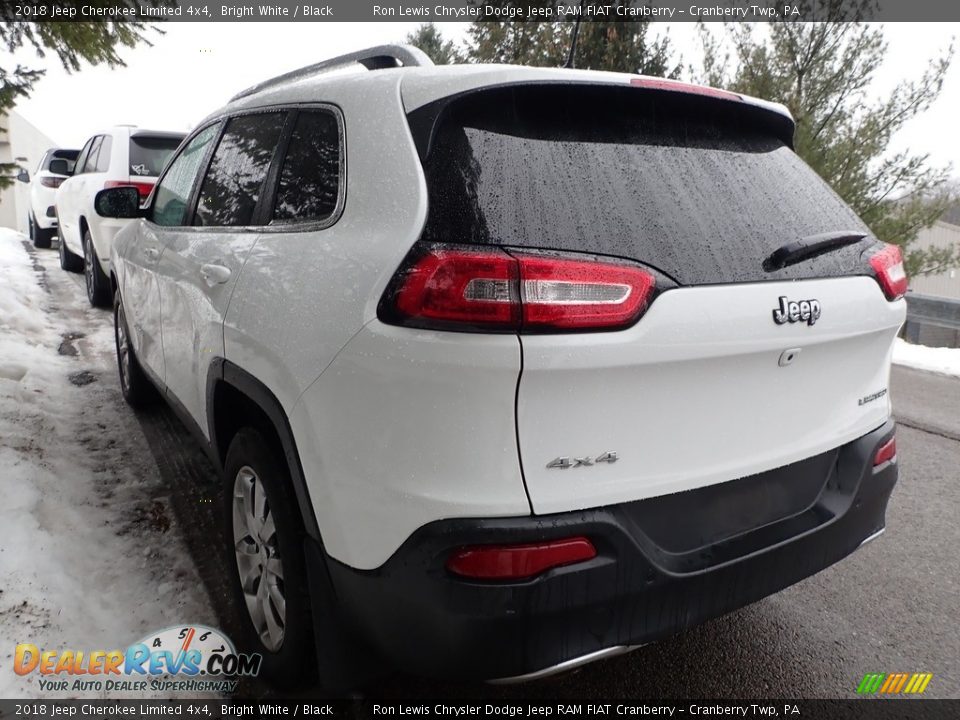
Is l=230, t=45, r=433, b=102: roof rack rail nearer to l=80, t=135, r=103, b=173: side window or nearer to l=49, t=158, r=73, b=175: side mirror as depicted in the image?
l=80, t=135, r=103, b=173: side window

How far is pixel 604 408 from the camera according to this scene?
5.15ft

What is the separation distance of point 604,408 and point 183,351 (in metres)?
2.09

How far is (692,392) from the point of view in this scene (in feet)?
5.54

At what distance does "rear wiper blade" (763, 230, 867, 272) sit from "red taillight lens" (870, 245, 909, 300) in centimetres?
9

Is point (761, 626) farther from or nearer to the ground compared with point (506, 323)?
nearer to the ground

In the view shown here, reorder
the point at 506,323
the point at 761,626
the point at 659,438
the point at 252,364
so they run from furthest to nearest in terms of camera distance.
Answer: the point at 761,626 → the point at 252,364 → the point at 659,438 → the point at 506,323

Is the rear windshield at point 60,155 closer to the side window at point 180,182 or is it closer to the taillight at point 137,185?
the taillight at point 137,185

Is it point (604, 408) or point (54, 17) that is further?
point (54, 17)

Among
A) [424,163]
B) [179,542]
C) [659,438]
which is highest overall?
[424,163]

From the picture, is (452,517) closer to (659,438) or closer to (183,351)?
(659,438)

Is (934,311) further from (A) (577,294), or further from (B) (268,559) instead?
(B) (268,559)

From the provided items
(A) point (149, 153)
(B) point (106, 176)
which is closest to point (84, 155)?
(B) point (106, 176)

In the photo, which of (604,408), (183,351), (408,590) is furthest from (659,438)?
(183,351)

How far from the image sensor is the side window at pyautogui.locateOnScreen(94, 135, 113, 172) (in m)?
7.53
